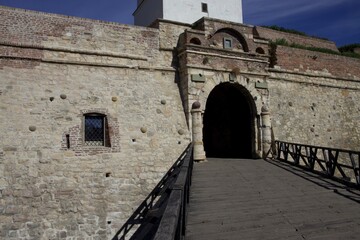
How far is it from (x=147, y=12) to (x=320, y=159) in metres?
13.6

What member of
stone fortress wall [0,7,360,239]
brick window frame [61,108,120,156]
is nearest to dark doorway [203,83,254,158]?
stone fortress wall [0,7,360,239]

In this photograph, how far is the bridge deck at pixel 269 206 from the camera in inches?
202

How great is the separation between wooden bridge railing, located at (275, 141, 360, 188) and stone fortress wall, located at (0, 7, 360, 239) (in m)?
0.95

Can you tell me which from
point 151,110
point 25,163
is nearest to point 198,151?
point 151,110

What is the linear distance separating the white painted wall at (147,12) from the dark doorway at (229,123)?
6368 mm

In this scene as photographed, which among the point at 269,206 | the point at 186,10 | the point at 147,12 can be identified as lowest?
the point at 269,206

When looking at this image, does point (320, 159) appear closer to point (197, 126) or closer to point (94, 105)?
point (197, 126)

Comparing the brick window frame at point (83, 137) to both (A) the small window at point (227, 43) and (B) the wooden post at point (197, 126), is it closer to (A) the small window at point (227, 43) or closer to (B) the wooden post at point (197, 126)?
(B) the wooden post at point (197, 126)

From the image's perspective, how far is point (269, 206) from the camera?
6539 mm

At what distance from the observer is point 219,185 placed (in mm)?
8227

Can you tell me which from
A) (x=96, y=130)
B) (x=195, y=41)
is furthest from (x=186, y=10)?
(x=96, y=130)

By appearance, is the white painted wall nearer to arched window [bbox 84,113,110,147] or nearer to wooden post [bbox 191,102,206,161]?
wooden post [bbox 191,102,206,161]

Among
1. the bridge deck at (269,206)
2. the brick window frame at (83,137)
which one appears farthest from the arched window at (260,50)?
the brick window frame at (83,137)

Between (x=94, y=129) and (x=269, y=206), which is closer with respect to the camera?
(x=269, y=206)
